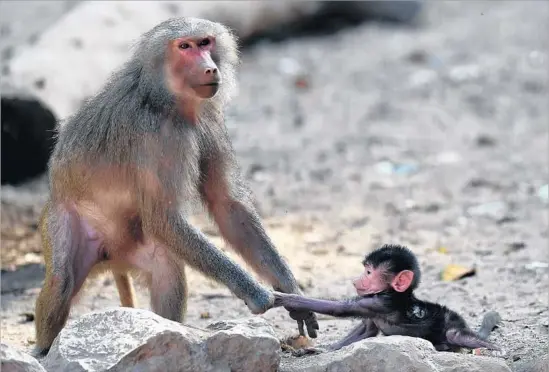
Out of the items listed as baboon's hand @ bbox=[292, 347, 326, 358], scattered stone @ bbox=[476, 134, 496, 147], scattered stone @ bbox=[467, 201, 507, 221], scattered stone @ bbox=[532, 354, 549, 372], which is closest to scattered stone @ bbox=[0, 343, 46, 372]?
baboon's hand @ bbox=[292, 347, 326, 358]

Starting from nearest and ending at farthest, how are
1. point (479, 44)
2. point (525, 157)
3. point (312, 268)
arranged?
1. point (312, 268)
2. point (525, 157)
3. point (479, 44)

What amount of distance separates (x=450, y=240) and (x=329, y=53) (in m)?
4.66

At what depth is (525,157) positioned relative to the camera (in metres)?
8.74

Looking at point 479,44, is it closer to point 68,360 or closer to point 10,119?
point 10,119

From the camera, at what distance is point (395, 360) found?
4.33 m

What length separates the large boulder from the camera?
4.10 meters

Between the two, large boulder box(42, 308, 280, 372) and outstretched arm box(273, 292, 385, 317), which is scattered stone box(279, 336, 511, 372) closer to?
large boulder box(42, 308, 280, 372)

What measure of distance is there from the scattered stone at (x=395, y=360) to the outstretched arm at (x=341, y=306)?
52cm

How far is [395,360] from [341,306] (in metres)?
0.72

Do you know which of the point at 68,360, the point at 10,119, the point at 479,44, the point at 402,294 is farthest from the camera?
the point at 479,44

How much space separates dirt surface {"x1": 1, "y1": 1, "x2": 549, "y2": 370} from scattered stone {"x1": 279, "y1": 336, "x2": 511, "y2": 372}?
426mm

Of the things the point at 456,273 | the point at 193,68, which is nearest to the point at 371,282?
the point at 193,68

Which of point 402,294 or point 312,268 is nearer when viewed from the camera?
point 402,294

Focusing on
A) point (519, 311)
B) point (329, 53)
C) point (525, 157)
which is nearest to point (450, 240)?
point (519, 311)
